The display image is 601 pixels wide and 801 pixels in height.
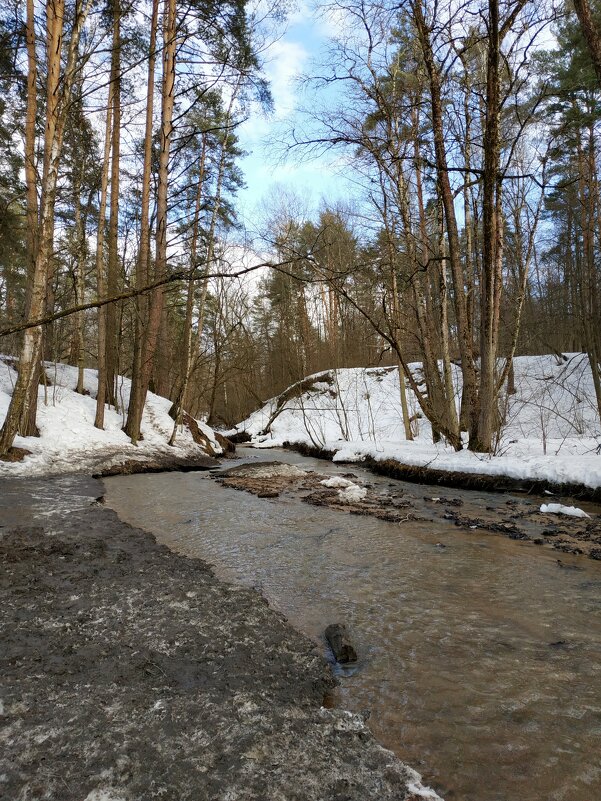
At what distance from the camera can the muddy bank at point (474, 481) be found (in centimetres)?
667

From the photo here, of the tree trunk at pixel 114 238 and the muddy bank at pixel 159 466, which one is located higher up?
the tree trunk at pixel 114 238

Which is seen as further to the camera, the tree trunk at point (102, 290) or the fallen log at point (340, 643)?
the tree trunk at point (102, 290)

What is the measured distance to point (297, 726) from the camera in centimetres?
165

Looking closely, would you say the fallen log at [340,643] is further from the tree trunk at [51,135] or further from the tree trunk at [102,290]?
the tree trunk at [102,290]

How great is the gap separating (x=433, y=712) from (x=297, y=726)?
618mm

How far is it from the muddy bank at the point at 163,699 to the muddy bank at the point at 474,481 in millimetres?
5874

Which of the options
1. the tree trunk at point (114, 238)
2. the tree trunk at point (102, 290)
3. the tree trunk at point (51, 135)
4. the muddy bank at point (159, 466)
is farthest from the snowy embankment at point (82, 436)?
the tree trunk at point (51, 135)

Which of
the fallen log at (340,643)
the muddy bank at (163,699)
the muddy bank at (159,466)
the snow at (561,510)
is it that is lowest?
the muddy bank at (159,466)

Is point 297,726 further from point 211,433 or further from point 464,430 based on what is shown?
point 211,433

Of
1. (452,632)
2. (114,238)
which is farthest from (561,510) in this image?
(114,238)

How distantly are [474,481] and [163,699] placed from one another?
286 inches

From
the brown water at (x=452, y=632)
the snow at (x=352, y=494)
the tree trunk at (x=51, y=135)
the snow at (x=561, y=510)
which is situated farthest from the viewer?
the snow at (x=352, y=494)

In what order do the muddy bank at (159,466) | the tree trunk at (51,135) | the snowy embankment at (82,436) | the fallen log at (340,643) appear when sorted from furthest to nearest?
the muddy bank at (159,466), the snowy embankment at (82,436), the tree trunk at (51,135), the fallen log at (340,643)

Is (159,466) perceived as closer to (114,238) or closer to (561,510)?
(114,238)
